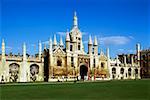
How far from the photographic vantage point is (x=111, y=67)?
90.6 metres

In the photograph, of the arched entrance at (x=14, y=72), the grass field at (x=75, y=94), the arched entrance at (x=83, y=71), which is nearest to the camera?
the grass field at (x=75, y=94)

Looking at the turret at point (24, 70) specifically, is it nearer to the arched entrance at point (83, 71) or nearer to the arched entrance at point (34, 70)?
the arched entrance at point (34, 70)

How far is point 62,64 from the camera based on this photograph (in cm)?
7531

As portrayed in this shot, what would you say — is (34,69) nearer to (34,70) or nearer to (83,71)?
(34,70)

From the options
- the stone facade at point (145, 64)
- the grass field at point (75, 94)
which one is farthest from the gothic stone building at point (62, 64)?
the grass field at point (75, 94)

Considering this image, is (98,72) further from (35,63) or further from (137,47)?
(137,47)

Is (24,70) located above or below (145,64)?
below

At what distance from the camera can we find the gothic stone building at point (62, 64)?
67100 mm

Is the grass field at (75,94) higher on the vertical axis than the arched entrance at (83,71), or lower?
lower

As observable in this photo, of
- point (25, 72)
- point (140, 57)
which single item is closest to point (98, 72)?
point (25, 72)

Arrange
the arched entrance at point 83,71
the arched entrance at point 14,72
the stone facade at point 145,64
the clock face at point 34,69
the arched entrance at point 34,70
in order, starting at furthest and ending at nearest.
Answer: the stone facade at point 145,64 < the arched entrance at point 83,71 < the clock face at point 34,69 < the arched entrance at point 34,70 < the arched entrance at point 14,72

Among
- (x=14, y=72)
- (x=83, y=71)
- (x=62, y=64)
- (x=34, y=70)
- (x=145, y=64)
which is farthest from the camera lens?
(x=145, y=64)

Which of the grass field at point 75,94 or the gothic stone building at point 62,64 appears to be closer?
the grass field at point 75,94

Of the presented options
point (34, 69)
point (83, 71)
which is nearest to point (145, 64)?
point (83, 71)
